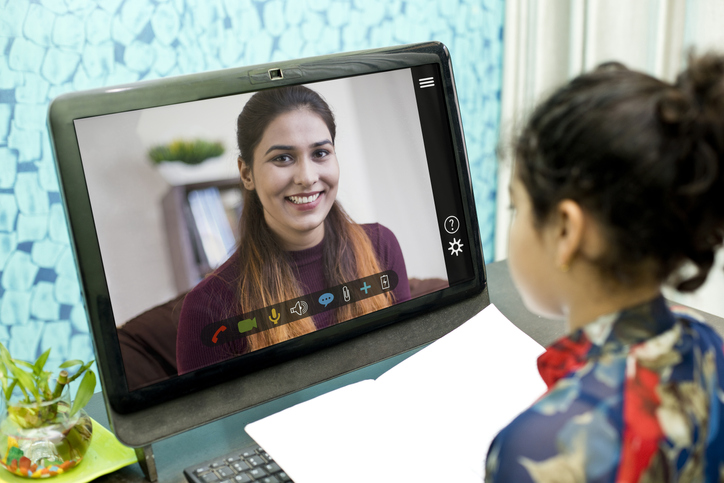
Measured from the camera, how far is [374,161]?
0.66 meters

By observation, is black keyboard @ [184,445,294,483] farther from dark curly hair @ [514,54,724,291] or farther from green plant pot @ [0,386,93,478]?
dark curly hair @ [514,54,724,291]

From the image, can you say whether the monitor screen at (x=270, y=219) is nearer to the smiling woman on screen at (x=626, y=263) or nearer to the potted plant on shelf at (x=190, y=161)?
the potted plant on shelf at (x=190, y=161)

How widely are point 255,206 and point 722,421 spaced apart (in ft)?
1.37

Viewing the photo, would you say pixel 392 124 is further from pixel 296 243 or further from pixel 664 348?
pixel 664 348

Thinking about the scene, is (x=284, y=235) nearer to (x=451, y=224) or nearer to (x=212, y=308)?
(x=212, y=308)

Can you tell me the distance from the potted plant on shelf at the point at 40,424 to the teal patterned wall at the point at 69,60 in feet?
3.06

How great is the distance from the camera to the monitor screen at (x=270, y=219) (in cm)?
54

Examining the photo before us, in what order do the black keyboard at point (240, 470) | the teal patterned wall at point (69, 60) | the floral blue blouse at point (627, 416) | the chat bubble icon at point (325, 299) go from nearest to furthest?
the floral blue blouse at point (627, 416)
the black keyboard at point (240, 470)
the chat bubble icon at point (325, 299)
the teal patterned wall at point (69, 60)

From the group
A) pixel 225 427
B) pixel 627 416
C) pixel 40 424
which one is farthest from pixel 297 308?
pixel 627 416

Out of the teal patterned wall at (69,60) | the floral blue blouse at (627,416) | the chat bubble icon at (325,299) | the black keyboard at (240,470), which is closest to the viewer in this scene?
the floral blue blouse at (627,416)

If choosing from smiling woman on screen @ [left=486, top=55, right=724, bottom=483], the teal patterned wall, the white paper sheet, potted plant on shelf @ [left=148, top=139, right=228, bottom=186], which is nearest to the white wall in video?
potted plant on shelf @ [left=148, top=139, right=228, bottom=186]

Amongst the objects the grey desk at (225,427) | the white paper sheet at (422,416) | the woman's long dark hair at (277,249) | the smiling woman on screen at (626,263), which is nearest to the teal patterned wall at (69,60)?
the grey desk at (225,427)

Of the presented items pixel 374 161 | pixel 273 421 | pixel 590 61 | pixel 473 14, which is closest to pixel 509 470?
pixel 273 421

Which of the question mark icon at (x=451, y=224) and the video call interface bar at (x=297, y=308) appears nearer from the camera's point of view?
the video call interface bar at (x=297, y=308)
